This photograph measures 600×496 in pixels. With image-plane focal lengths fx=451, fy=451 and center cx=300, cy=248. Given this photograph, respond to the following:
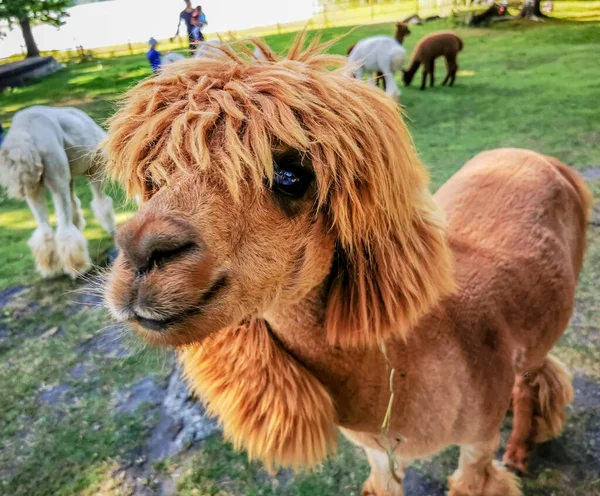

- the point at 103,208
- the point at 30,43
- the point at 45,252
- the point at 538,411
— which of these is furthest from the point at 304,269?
the point at 30,43

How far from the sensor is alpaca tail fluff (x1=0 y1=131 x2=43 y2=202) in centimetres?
311

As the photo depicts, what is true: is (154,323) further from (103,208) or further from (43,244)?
(103,208)

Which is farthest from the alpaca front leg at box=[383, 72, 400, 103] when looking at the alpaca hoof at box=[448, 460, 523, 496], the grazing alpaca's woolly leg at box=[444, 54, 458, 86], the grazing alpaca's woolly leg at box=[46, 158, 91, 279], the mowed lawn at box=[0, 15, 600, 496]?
the alpaca hoof at box=[448, 460, 523, 496]

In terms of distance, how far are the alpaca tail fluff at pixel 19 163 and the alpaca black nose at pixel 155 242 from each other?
2.95 m

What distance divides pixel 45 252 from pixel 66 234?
21 cm

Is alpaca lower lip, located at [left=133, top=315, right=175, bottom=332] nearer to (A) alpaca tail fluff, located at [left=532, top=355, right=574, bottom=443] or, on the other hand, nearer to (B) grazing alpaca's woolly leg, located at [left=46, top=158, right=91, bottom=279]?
(A) alpaca tail fluff, located at [left=532, top=355, right=574, bottom=443]

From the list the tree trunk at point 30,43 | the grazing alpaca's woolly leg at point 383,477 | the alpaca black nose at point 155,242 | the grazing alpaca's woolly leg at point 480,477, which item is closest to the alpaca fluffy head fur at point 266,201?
the alpaca black nose at point 155,242

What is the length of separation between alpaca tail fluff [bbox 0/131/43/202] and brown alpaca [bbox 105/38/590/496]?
8.72ft

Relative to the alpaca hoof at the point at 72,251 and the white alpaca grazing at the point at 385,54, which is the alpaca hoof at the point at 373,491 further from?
the white alpaca grazing at the point at 385,54

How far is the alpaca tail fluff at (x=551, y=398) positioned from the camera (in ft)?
6.04

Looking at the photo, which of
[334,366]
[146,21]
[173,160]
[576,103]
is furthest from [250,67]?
[146,21]

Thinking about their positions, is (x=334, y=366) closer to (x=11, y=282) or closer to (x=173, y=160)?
(x=173, y=160)

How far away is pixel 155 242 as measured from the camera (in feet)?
2.20

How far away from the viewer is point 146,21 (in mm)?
6984
